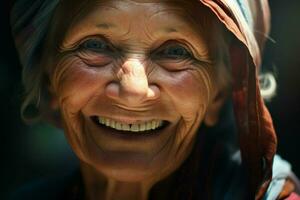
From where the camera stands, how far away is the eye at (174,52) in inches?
88.4

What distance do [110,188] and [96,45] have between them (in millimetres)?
544

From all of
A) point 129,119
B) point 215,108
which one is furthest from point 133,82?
point 215,108

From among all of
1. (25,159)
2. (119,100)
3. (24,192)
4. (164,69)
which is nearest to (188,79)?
(164,69)

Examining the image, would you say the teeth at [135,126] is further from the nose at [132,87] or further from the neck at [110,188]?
the neck at [110,188]

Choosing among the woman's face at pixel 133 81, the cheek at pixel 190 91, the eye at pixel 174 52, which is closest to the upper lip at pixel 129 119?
the woman's face at pixel 133 81

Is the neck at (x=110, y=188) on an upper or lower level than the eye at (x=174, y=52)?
lower

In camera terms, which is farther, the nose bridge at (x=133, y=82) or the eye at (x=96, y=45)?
the eye at (x=96, y=45)

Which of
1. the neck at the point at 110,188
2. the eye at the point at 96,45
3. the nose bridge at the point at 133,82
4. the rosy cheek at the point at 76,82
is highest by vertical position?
the eye at the point at 96,45

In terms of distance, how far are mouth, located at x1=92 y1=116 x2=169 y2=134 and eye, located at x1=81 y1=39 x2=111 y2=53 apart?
9.2 inches

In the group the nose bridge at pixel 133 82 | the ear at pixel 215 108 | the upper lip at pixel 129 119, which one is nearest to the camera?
the nose bridge at pixel 133 82

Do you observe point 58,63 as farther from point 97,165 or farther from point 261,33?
point 261,33

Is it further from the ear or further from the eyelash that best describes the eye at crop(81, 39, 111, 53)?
the ear

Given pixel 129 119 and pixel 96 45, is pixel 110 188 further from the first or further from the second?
pixel 96 45

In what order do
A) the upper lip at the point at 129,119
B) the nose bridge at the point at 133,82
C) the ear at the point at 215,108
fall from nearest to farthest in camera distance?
the nose bridge at the point at 133,82
the upper lip at the point at 129,119
the ear at the point at 215,108
